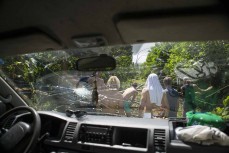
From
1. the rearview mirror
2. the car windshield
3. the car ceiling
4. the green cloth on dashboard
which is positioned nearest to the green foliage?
the car windshield

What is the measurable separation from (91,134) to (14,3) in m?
2.58

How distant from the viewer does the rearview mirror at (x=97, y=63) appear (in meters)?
2.80

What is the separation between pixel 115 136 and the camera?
4082 millimetres

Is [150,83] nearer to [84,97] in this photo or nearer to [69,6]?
[84,97]

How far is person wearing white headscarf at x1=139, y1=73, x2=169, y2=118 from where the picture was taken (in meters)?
7.11

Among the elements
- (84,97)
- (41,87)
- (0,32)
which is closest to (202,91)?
(84,97)

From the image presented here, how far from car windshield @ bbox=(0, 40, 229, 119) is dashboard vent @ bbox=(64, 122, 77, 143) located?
1.64m

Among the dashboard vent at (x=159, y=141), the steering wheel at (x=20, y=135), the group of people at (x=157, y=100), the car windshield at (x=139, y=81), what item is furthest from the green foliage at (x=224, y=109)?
the steering wheel at (x=20, y=135)

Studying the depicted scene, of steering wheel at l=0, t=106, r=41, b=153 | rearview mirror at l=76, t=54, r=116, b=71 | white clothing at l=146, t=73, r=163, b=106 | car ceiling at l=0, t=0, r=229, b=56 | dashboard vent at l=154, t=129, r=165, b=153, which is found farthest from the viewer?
white clothing at l=146, t=73, r=163, b=106

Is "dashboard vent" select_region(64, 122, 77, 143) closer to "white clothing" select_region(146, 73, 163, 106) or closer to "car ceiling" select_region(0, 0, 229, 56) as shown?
"car ceiling" select_region(0, 0, 229, 56)

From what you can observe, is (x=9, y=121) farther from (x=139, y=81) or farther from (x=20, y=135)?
(x=139, y=81)

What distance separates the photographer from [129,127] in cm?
412

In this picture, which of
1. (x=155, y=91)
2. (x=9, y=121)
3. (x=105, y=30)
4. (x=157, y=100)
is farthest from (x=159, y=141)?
(x=155, y=91)

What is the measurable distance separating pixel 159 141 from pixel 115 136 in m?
→ 0.61
